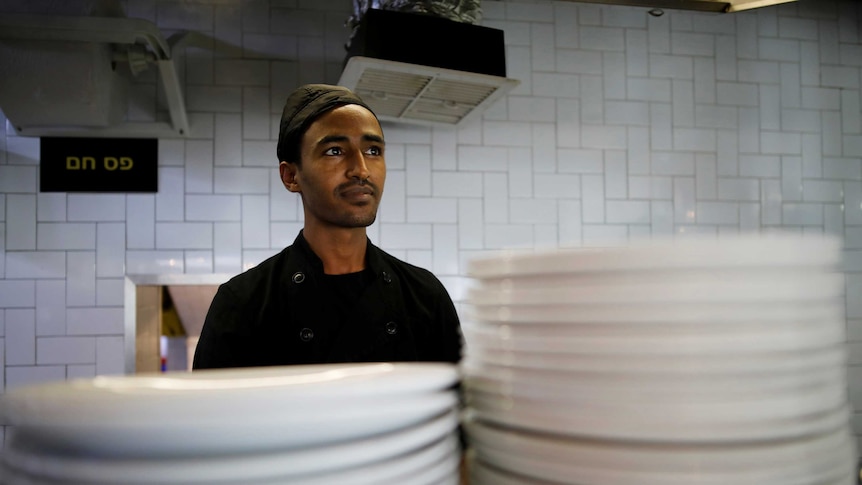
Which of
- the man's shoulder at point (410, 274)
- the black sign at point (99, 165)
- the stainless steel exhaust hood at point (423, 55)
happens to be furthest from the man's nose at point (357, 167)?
the black sign at point (99, 165)

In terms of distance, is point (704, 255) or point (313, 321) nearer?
point (704, 255)

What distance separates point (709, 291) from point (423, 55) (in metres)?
1.91

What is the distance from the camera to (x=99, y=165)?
2.95 meters

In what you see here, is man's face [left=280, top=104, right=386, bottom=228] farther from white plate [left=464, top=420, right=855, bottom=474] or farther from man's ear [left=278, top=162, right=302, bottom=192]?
white plate [left=464, top=420, right=855, bottom=474]

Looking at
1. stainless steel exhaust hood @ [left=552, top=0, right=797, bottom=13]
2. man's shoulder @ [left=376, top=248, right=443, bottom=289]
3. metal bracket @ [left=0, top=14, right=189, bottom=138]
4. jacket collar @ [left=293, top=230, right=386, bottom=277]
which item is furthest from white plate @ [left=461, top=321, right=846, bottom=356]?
metal bracket @ [left=0, top=14, right=189, bottom=138]

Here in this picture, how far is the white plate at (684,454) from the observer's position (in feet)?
1.65

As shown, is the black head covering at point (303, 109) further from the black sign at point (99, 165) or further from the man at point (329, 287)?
the black sign at point (99, 165)

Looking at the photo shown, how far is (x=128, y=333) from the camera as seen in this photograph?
9.61 ft

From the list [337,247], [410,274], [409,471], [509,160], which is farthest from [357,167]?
[509,160]

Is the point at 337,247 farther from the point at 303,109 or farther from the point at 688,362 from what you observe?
the point at 688,362

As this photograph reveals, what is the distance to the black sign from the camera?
2.92 m

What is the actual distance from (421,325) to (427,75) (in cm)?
94

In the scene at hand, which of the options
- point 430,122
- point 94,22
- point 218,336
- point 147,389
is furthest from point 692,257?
point 430,122

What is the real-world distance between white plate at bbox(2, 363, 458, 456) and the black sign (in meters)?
2.66
